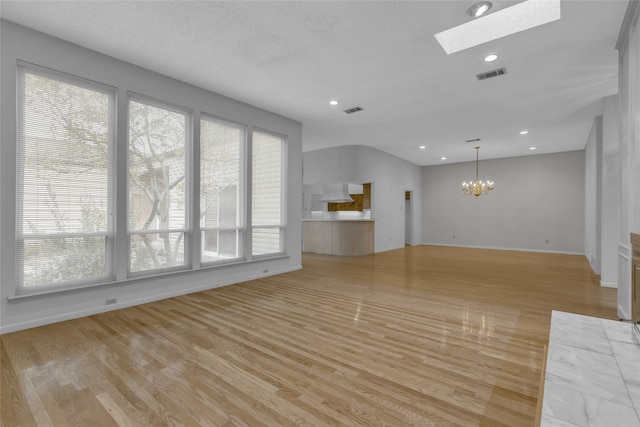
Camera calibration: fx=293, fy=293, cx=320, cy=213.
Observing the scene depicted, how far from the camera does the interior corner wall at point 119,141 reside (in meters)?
2.89

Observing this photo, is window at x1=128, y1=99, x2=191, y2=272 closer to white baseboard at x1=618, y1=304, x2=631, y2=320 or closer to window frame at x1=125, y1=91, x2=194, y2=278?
window frame at x1=125, y1=91, x2=194, y2=278

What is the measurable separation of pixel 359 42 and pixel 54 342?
425 centimetres

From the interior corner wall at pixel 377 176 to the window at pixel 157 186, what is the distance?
16.3ft

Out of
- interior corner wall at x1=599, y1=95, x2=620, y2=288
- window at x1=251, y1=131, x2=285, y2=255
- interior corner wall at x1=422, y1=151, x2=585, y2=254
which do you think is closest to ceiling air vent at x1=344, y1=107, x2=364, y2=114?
window at x1=251, y1=131, x2=285, y2=255

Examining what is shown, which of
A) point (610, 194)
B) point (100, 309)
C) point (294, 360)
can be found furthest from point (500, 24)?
point (100, 309)

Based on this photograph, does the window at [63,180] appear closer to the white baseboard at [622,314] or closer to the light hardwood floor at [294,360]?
the light hardwood floor at [294,360]

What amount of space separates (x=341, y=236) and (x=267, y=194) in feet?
11.2

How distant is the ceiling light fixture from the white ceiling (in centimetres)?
7

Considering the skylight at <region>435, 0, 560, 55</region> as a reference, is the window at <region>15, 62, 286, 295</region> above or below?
below

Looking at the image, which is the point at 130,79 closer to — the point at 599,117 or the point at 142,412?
the point at 142,412

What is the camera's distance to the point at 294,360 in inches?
91.5

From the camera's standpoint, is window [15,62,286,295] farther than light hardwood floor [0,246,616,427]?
Yes

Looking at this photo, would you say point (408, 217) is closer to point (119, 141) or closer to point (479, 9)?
point (479, 9)

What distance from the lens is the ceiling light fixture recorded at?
8.68ft
